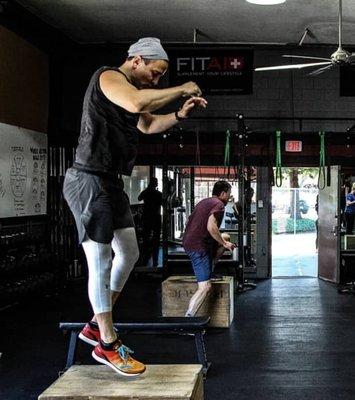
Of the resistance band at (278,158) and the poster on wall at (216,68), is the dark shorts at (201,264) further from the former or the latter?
the poster on wall at (216,68)

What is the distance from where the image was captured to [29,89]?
7359mm

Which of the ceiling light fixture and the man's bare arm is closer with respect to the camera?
the man's bare arm

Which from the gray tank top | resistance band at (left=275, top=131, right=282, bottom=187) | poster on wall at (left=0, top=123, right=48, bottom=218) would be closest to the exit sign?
resistance band at (left=275, top=131, right=282, bottom=187)

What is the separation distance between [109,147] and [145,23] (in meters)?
5.30

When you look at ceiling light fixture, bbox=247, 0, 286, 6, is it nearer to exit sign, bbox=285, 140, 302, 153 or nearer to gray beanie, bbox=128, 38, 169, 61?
exit sign, bbox=285, 140, 302, 153

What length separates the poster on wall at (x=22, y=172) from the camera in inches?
259

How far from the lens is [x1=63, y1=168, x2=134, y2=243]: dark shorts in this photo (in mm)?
2463

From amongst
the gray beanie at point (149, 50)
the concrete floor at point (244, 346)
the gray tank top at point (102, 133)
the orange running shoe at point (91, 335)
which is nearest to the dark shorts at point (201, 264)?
the concrete floor at point (244, 346)

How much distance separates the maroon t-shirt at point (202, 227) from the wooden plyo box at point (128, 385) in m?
2.74

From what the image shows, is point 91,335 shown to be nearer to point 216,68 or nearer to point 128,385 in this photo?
point 128,385

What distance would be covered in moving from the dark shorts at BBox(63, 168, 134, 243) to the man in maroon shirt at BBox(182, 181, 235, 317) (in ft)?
9.65

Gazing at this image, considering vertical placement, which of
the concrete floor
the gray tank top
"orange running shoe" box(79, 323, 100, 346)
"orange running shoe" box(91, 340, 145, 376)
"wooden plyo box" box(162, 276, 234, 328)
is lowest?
the concrete floor

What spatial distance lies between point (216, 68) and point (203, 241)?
125 inches

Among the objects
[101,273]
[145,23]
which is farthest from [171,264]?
[101,273]
